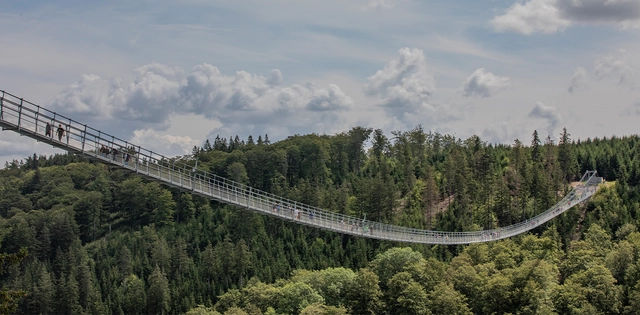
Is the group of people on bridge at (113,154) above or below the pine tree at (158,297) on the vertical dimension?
above

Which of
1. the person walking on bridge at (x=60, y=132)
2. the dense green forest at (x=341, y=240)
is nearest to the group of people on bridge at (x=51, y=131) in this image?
the person walking on bridge at (x=60, y=132)

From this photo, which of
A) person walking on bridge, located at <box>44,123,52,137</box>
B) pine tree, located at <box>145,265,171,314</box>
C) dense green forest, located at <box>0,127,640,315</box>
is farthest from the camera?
pine tree, located at <box>145,265,171,314</box>

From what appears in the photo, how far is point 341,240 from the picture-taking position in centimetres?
7225

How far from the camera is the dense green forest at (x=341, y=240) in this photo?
165 ft

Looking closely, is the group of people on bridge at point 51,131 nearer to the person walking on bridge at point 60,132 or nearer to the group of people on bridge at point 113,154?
the person walking on bridge at point 60,132

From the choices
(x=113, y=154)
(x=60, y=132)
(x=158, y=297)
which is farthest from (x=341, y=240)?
(x=60, y=132)

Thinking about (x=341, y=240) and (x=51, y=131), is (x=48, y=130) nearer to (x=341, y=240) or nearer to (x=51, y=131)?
(x=51, y=131)

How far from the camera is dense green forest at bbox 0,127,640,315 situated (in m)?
50.2

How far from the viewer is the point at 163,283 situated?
232ft

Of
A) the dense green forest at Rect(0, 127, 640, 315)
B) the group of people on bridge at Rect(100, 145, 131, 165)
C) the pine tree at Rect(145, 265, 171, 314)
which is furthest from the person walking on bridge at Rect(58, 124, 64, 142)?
the pine tree at Rect(145, 265, 171, 314)

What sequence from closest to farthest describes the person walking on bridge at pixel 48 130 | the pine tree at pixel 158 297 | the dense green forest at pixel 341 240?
the person walking on bridge at pixel 48 130 < the dense green forest at pixel 341 240 < the pine tree at pixel 158 297

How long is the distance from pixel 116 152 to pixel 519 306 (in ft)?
103

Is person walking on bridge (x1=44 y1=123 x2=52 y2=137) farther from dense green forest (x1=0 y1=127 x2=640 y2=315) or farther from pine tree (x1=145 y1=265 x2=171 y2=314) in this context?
pine tree (x1=145 y1=265 x2=171 y2=314)


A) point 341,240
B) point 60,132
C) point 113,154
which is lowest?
point 341,240
